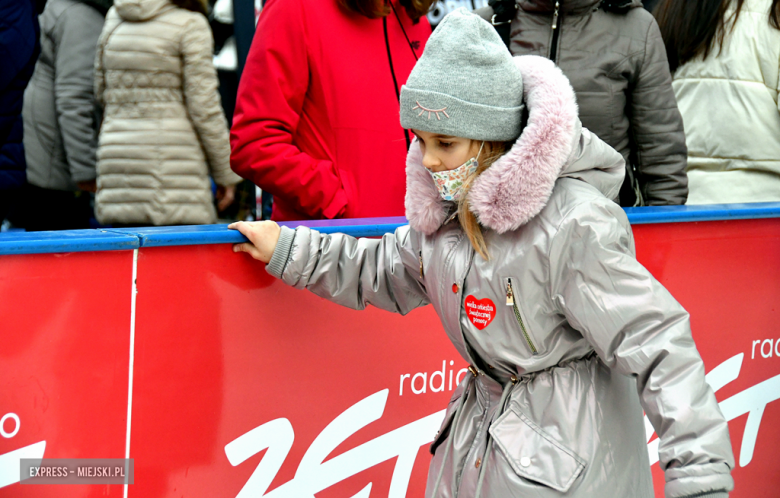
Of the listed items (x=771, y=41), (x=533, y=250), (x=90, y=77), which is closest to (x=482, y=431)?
(x=533, y=250)

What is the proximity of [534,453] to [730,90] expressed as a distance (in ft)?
7.20

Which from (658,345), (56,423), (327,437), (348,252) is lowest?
(327,437)

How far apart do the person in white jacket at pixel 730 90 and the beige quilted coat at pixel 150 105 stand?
2.12 meters

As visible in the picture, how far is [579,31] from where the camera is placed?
2.91 meters

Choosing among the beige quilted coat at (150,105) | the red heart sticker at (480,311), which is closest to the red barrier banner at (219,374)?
the red heart sticker at (480,311)

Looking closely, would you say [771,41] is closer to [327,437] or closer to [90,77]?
[327,437]

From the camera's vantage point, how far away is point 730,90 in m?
3.27

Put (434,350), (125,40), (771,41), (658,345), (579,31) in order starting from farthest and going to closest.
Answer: (125,40) < (771,41) < (579,31) < (434,350) < (658,345)

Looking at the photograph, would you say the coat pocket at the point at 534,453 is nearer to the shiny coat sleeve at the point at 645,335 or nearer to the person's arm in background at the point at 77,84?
the shiny coat sleeve at the point at 645,335

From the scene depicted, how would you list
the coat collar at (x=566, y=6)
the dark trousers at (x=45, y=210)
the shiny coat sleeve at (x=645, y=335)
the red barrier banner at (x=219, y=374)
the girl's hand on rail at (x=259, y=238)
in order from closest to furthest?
the shiny coat sleeve at (x=645, y=335)
the red barrier banner at (x=219, y=374)
the girl's hand on rail at (x=259, y=238)
the coat collar at (x=566, y=6)
the dark trousers at (x=45, y=210)

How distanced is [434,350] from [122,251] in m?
1.03

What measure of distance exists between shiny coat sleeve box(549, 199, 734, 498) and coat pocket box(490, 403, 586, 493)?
0.21 metres

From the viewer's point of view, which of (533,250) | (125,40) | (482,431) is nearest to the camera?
(533,250)

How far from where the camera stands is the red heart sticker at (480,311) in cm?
176
